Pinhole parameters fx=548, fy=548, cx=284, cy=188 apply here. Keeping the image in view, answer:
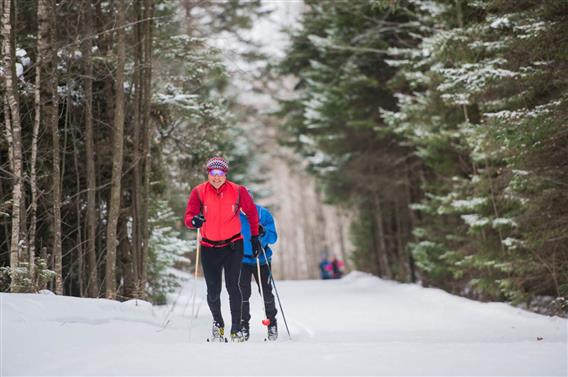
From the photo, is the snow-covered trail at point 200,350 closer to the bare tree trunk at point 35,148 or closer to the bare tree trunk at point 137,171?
the bare tree trunk at point 35,148

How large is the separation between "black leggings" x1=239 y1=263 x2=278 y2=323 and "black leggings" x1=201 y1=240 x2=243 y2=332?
0.38 meters

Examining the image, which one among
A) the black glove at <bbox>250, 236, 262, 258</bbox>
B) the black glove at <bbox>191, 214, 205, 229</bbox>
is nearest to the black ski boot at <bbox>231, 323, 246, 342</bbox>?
the black glove at <bbox>250, 236, 262, 258</bbox>

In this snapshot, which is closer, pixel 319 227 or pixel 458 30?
pixel 458 30

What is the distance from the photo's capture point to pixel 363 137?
1888 cm

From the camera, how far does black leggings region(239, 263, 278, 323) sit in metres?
6.82

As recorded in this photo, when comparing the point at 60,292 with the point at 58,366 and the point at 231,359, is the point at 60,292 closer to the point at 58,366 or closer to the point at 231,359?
the point at 58,366

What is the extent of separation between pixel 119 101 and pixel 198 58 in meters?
2.80

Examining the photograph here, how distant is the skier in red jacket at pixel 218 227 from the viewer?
6.19 metres

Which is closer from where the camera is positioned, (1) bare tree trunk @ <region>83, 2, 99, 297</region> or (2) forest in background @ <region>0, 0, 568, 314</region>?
(2) forest in background @ <region>0, 0, 568, 314</region>

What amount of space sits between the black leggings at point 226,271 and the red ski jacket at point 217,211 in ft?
0.32

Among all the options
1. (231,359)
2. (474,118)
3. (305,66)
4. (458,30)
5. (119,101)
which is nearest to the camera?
(231,359)

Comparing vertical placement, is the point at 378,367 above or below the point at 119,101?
below

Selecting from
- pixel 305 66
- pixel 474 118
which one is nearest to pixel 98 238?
pixel 474 118

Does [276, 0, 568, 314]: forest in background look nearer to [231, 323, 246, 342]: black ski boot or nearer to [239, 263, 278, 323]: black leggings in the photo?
[239, 263, 278, 323]: black leggings
